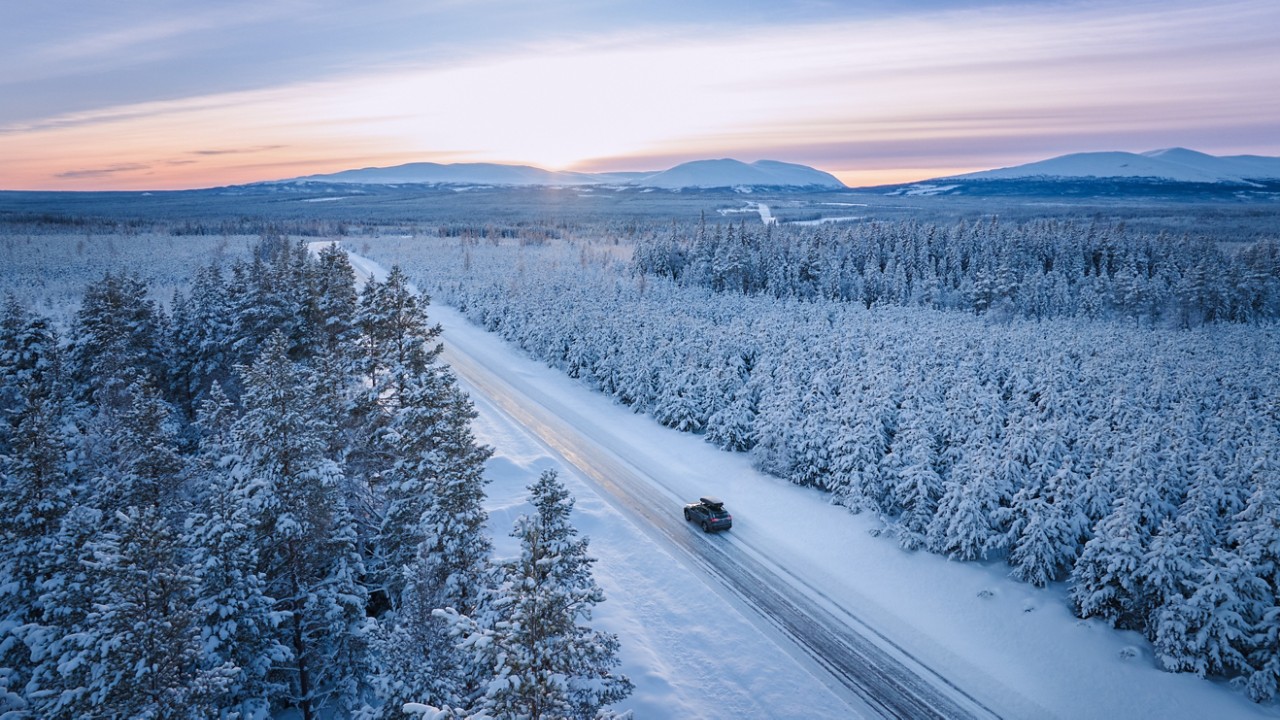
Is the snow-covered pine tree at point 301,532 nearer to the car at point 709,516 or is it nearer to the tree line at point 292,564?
the tree line at point 292,564

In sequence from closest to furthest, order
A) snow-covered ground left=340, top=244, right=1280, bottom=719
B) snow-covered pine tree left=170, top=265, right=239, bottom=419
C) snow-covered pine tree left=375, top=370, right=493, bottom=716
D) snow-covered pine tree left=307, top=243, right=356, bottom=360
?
snow-covered pine tree left=375, top=370, right=493, bottom=716 < snow-covered ground left=340, top=244, right=1280, bottom=719 < snow-covered pine tree left=307, top=243, right=356, bottom=360 < snow-covered pine tree left=170, top=265, right=239, bottom=419

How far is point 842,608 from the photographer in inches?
822

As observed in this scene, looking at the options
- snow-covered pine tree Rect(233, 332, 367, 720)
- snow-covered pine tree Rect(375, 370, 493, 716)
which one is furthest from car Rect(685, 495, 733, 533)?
snow-covered pine tree Rect(233, 332, 367, 720)

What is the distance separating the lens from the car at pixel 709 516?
25.6 metres

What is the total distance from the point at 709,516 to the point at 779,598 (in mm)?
5012

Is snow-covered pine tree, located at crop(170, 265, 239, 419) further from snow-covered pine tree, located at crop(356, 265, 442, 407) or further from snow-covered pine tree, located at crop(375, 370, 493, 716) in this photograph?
snow-covered pine tree, located at crop(375, 370, 493, 716)

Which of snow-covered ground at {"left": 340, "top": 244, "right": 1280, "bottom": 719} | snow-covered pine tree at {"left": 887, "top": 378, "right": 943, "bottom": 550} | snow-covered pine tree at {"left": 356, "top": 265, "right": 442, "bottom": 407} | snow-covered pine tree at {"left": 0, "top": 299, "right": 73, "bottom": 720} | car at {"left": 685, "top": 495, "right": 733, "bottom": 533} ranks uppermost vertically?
snow-covered pine tree at {"left": 356, "top": 265, "right": 442, "bottom": 407}

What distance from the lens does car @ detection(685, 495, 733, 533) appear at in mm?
25641

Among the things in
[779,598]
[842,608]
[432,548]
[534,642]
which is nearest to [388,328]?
[432,548]

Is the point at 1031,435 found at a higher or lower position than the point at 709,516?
higher

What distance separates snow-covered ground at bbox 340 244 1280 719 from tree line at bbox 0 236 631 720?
2.61 m

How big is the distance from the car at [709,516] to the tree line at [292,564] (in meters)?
7.42

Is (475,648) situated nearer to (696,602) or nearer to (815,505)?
(696,602)

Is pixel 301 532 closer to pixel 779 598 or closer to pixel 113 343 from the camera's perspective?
pixel 779 598
